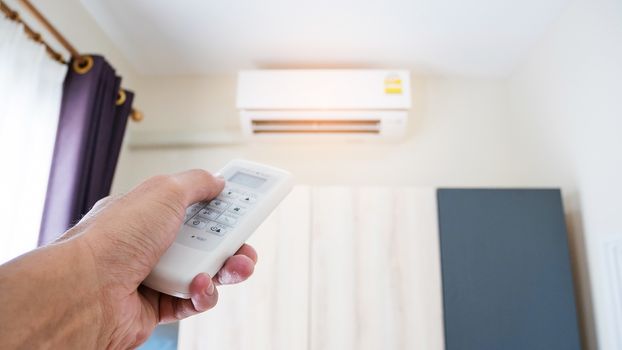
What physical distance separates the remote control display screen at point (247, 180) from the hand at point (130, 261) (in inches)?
3.6

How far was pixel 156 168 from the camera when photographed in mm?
2094

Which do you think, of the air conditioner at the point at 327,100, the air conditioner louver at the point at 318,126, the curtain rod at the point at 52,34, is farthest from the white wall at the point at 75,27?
the air conditioner louver at the point at 318,126

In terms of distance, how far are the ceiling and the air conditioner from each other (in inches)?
5.1

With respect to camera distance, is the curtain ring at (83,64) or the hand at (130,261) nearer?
the hand at (130,261)

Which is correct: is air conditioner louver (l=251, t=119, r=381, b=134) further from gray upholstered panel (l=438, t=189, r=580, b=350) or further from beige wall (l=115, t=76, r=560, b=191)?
gray upholstered panel (l=438, t=189, r=580, b=350)

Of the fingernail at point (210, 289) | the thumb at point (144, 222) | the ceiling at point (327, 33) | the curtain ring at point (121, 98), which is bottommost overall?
the fingernail at point (210, 289)

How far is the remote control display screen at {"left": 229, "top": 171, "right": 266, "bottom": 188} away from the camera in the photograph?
85 centimetres

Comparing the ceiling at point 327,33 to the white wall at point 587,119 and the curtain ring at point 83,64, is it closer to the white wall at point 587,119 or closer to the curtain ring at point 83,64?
the white wall at point 587,119

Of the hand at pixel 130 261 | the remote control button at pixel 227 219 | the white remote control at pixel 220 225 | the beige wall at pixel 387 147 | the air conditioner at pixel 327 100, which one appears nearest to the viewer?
the hand at pixel 130 261

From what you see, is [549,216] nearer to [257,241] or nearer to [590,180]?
[590,180]

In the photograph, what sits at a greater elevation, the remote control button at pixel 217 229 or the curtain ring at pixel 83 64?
the curtain ring at pixel 83 64

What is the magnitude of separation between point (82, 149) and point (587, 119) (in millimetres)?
1797

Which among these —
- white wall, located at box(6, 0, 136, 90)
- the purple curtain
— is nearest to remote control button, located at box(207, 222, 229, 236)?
the purple curtain

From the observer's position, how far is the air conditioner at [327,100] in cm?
189
